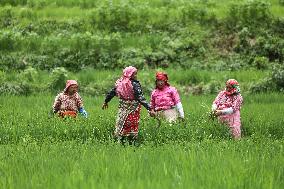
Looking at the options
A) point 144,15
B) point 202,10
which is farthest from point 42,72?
point 202,10

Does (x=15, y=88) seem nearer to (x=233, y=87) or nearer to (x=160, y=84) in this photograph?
(x=160, y=84)

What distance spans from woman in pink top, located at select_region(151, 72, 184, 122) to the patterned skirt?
1.13 metres

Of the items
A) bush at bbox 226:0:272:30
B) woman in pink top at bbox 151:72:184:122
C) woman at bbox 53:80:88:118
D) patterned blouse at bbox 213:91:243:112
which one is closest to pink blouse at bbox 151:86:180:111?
woman in pink top at bbox 151:72:184:122

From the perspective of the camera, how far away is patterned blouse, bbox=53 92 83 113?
9.67 meters

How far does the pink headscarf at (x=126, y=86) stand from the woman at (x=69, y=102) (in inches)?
56.3

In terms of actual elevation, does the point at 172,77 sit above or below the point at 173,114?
below

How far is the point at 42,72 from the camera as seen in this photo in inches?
702

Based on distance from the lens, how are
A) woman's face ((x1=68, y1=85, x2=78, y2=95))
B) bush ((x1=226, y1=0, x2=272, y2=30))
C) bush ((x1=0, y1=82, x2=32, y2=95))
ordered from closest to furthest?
woman's face ((x1=68, y1=85, x2=78, y2=95)) → bush ((x1=0, y1=82, x2=32, y2=95)) → bush ((x1=226, y1=0, x2=272, y2=30))

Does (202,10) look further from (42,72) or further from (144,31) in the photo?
(42,72)

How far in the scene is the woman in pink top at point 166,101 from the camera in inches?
372

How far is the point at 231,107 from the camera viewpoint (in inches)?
358

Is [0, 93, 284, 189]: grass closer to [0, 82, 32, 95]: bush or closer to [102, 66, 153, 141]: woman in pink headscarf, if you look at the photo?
[102, 66, 153, 141]: woman in pink headscarf

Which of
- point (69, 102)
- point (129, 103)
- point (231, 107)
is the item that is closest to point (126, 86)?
point (129, 103)

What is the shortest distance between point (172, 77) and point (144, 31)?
4.66 m
